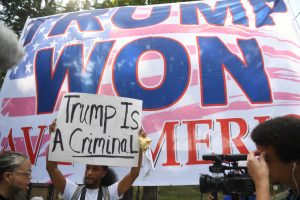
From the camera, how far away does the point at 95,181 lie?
114 inches

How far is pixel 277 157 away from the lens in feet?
4.90

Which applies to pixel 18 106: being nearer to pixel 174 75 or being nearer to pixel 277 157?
pixel 174 75

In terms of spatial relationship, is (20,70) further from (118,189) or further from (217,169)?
(217,169)

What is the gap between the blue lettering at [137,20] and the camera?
4637 millimetres

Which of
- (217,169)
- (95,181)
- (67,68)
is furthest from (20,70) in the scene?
(217,169)

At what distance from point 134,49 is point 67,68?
86 cm

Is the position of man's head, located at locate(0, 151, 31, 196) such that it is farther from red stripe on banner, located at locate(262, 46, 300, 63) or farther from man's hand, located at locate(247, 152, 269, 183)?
red stripe on banner, located at locate(262, 46, 300, 63)

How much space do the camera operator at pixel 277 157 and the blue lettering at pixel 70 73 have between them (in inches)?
119

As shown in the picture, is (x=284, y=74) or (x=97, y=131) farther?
(x=284, y=74)

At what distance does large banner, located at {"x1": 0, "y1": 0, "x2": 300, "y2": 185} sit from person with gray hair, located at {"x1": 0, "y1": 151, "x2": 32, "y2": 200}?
1.51m

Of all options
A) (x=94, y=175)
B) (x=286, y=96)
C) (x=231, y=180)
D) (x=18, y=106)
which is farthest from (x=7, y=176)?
(x=286, y=96)

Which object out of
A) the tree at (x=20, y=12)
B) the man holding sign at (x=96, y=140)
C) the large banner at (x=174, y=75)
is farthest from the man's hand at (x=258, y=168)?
the tree at (x=20, y=12)

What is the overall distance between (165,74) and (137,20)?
949mm

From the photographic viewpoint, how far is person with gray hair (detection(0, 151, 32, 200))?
92.6 inches
